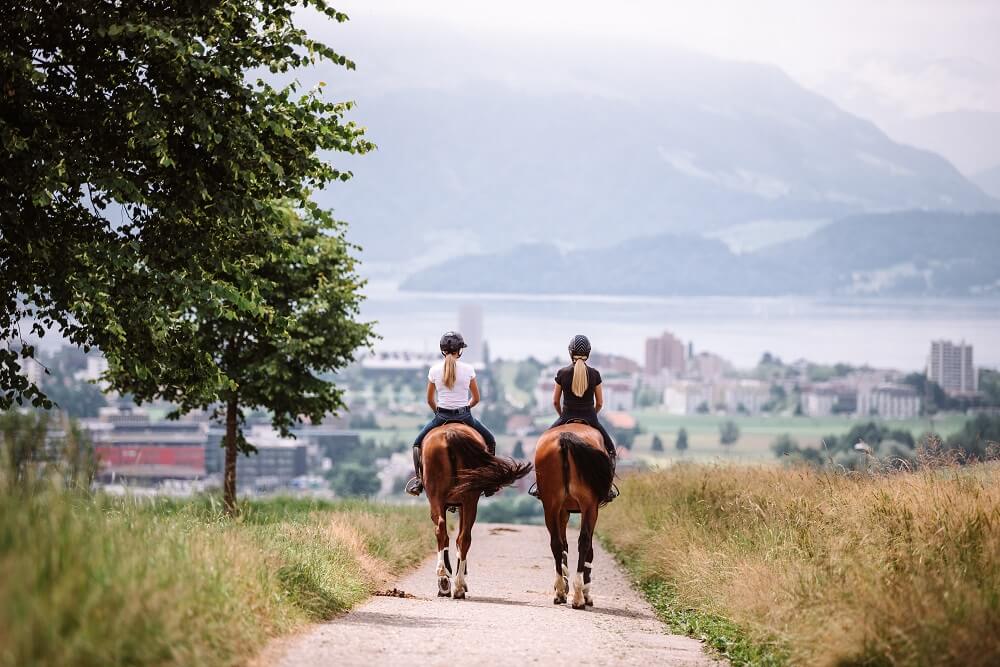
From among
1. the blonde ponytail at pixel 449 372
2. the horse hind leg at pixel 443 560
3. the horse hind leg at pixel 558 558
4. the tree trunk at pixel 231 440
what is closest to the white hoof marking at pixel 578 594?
the horse hind leg at pixel 558 558

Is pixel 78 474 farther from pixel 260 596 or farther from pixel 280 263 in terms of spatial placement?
pixel 280 263

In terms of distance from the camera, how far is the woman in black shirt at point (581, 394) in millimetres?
17359

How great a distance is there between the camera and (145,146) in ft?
64.4

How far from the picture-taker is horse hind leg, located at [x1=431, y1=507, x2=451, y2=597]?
17.2 metres

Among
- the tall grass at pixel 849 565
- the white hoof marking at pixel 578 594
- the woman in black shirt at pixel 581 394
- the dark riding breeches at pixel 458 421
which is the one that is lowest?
the white hoof marking at pixel 578 594

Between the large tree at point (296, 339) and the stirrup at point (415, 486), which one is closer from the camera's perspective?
the stirrup at point (415, 486)

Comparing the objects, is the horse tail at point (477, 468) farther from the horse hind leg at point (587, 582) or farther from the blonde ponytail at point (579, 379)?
the horse hind leg at point (587, 582)

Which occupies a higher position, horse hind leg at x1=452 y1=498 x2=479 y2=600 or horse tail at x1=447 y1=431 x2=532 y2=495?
horse tail at x1=447 y1=431 x2=532 y2=495

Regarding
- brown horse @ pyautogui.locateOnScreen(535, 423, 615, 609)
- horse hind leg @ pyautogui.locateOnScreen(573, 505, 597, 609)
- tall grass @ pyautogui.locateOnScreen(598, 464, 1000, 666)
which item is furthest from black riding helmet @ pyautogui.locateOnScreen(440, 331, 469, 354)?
tall grass @ pyautogui.locateOnScreen(598, 464, 1000, 666)

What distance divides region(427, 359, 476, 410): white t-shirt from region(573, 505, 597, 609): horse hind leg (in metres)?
2.37

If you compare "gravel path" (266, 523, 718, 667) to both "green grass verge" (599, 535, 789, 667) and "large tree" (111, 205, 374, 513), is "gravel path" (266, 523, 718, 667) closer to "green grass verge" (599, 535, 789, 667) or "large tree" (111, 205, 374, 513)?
"green grass verge" (599, 535, 789, 667)

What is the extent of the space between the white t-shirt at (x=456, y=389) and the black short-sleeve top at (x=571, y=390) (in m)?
1.27

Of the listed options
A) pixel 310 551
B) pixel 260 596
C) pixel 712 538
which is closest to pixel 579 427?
pixel 712 538

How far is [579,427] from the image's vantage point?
17297 mm
